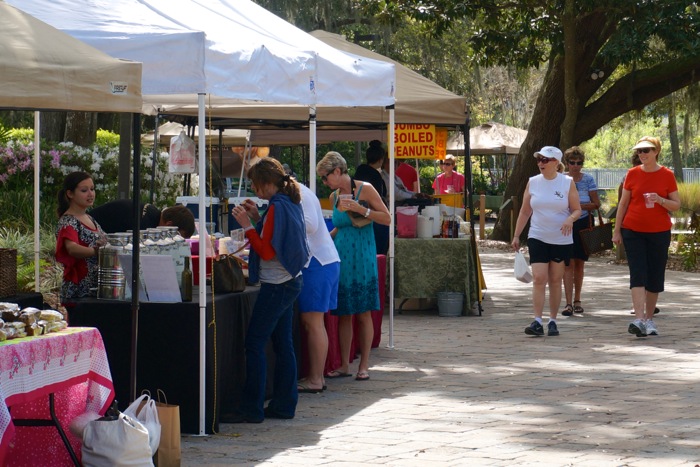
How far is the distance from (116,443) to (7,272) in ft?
5.24

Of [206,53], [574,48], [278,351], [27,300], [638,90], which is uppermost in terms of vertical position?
[574,48]

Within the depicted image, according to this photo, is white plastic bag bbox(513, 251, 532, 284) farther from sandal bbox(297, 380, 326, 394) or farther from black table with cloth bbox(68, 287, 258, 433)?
black table with cloth bbox(68, 287, 258, 433)

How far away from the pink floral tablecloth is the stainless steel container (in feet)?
2.89

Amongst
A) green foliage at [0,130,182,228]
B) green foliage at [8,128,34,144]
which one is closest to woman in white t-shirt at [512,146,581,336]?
green foliage at [0,130,182,228]

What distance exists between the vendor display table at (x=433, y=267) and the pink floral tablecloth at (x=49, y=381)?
7.01m

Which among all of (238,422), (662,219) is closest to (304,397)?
(238,422)

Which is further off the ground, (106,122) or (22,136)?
(106,122)

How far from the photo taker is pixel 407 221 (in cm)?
1296

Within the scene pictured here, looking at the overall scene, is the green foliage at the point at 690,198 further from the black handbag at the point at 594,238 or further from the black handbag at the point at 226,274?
the black handbag at the point at 226,274

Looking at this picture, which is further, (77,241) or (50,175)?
(50,175)

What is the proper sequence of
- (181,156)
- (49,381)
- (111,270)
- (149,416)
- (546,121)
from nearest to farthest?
(49,381) < (149,416) < (111,270) < (181,156) < (546,121)

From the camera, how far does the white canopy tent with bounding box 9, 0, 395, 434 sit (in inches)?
262

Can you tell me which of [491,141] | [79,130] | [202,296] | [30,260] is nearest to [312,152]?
[202,296]

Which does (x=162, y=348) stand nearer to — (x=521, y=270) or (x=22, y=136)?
(x=521, y=270)
